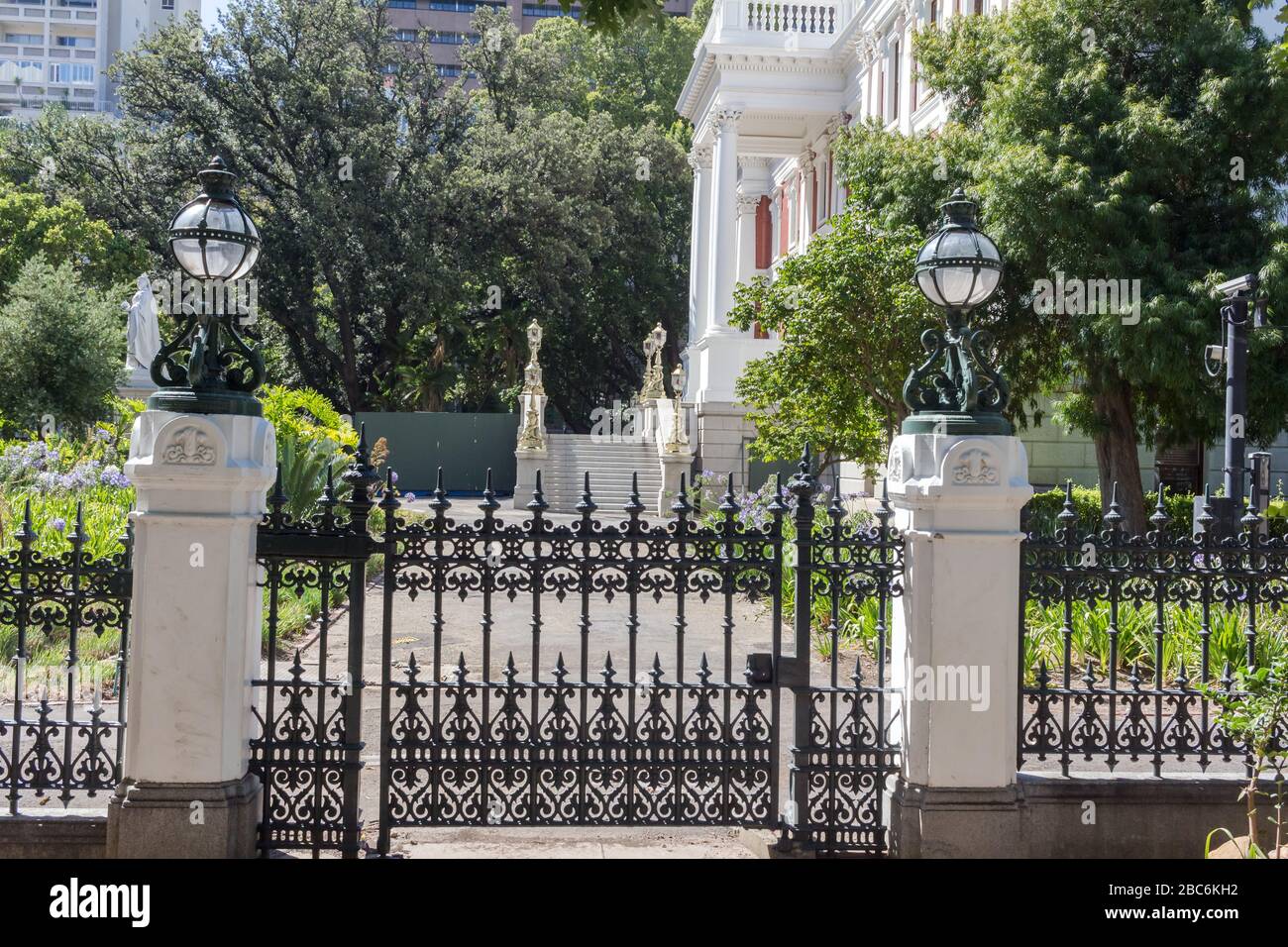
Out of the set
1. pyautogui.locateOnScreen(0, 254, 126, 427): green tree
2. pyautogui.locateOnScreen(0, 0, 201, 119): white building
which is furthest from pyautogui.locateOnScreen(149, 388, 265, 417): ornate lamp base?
pyautogui.locateOnScreen(0, 0, 201, 119): white building

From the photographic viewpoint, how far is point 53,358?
2358 centimetres

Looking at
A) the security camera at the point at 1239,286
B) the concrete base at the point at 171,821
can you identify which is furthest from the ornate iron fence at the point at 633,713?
the security camera at the point at 1239,286

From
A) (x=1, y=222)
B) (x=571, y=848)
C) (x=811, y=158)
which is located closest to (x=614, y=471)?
(x=811, y=158)

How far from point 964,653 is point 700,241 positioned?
29992mm

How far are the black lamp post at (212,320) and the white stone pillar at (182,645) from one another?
125 mm

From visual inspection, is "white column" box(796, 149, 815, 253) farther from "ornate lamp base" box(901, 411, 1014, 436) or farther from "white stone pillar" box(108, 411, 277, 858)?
"white stone pillar" box(108, 411, 277, 858)

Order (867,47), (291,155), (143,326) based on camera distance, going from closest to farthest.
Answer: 1. (143,326)
2. (867,47)
3. (291,155)

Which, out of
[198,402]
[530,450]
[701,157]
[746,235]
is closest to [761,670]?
[198,402]

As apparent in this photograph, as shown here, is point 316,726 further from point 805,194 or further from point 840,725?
point 805,194

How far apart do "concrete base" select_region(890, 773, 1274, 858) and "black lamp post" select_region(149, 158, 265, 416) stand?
136 inches

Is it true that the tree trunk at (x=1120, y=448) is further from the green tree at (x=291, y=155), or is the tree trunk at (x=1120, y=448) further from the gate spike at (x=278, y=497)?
the green tree at (x=291, y=155)

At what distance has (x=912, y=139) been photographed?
773 inches

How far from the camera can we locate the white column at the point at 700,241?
33.9 metres

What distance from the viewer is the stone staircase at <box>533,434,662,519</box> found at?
100 feet
